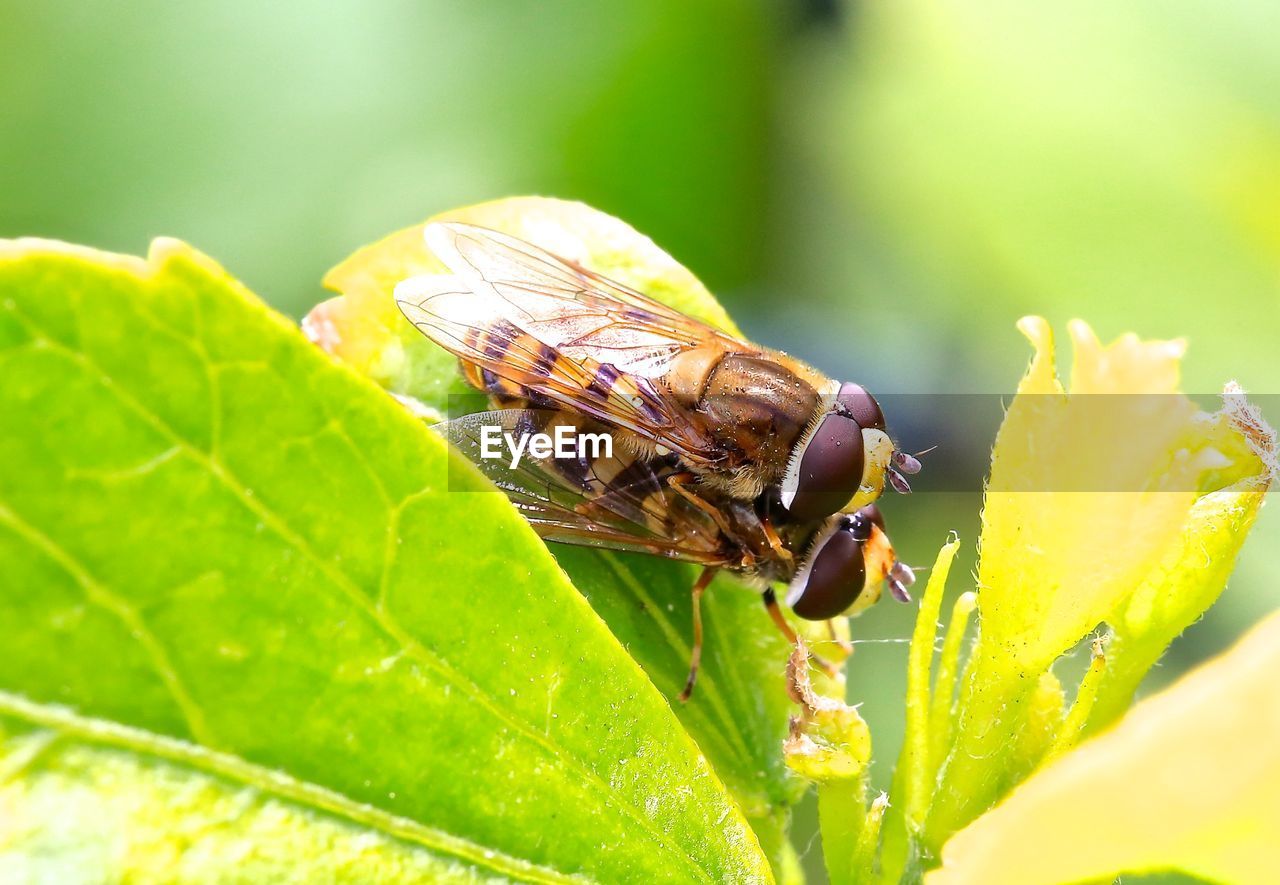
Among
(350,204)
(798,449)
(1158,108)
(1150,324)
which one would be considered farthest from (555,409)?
(1158,108)

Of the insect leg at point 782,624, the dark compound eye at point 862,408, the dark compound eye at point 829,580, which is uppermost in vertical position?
the dark compound eye at point 862,408

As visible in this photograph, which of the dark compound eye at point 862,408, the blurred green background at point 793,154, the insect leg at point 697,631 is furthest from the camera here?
the blurred green background at point 793,154

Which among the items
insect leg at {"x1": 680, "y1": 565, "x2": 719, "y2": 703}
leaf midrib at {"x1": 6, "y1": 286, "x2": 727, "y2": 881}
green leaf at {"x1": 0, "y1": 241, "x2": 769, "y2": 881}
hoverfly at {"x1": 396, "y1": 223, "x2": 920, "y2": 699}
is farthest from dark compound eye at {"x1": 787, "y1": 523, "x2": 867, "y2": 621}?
green leaf at {"x1": 0, "y1": 241, "x2": 769, "y2": 881}

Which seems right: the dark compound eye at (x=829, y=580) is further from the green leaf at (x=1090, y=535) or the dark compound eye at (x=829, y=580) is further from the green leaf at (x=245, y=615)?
the green leaf at (x=245, y=615)

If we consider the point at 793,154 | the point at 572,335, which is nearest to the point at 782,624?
the point at 572,335

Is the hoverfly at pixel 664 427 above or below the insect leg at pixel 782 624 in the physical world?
above

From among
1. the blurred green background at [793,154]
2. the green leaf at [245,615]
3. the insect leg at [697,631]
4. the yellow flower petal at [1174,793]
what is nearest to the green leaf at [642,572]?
the insect leg at [697,631]

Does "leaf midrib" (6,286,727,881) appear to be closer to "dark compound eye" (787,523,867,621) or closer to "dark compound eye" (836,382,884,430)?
"dark compound eye" (787,523,867,621)
